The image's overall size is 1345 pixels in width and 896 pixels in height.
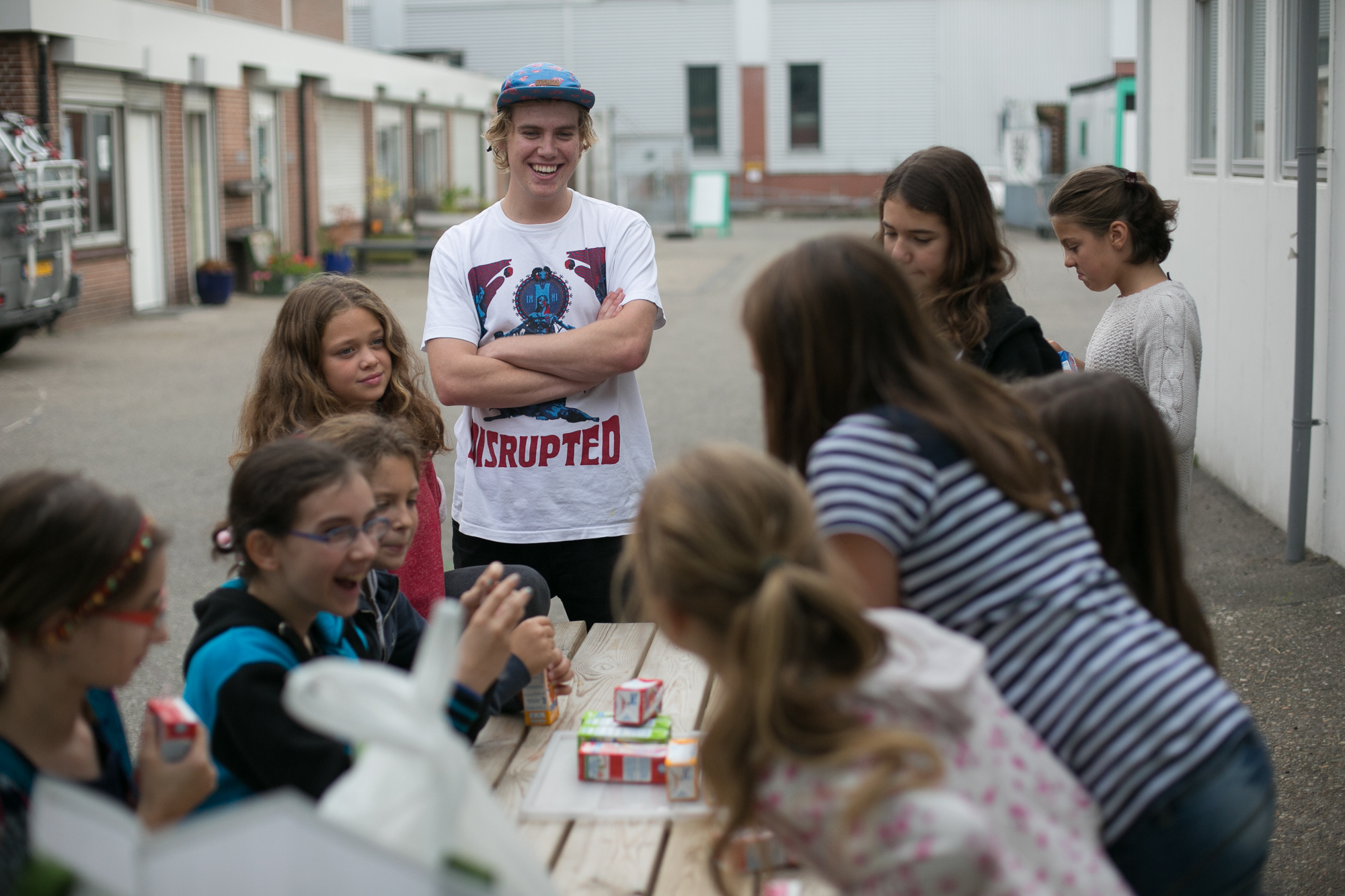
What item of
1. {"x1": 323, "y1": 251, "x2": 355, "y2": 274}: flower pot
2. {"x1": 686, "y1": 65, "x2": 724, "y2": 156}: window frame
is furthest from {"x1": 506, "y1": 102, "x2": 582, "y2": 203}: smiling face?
{"x1": 686, "y1": 65, "x2": 724, "y2": 156}: window frame

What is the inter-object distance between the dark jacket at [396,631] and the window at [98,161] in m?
14.6

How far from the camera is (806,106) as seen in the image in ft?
129

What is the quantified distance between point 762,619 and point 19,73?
→ 15.6 meters

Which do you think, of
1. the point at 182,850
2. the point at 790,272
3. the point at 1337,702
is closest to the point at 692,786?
the point at 790,272

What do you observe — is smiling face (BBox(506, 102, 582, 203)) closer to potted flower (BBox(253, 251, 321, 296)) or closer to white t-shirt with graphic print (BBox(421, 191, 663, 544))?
white t-shirt with graphic print (BBox(421, 191, 663, 544))

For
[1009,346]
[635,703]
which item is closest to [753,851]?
[635,703]

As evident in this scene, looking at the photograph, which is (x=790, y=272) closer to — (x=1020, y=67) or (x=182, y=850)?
(x=182, y=850)

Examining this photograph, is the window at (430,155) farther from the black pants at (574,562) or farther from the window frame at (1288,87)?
the black pants at (574,562)

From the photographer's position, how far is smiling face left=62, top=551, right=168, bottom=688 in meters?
1.79

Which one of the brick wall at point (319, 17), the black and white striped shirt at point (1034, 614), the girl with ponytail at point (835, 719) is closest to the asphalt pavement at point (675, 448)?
the black and white striped shirt at point (1034, 614)

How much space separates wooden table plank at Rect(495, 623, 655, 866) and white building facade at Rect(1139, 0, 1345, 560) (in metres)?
3.69

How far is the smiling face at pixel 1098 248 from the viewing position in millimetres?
3631

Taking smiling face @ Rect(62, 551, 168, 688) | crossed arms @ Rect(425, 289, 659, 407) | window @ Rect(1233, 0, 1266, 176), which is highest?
window @ Rect(1233, 0, 1266, 176)

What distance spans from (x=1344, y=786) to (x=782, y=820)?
291cm
